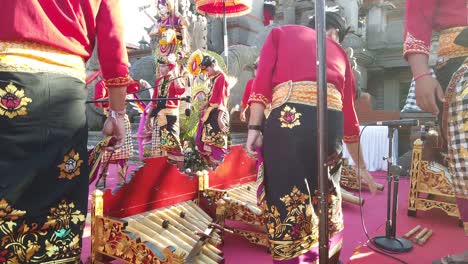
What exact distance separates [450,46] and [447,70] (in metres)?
0.11

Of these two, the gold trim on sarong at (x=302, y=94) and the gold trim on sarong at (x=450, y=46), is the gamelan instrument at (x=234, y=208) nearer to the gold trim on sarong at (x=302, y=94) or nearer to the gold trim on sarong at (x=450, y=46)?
the gold trim on sarong at (x=302, y=94)

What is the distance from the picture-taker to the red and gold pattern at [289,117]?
5.42 feet

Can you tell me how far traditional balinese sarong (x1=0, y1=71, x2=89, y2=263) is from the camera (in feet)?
3.78

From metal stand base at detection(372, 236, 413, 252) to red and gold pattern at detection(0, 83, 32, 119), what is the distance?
248cm

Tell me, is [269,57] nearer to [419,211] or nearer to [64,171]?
[64,171]

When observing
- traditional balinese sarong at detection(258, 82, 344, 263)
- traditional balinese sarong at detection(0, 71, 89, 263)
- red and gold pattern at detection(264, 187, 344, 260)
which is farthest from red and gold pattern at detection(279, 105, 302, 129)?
traditional balinese sarong at detection(0, 71, 89, 263)

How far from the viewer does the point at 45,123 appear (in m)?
1.23

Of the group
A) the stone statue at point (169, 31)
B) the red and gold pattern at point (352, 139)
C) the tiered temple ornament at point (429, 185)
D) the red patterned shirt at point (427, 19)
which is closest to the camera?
the red patterned shirt at point (427, 19)

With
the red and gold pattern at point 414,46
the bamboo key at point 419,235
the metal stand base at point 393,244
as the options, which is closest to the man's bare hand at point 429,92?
the red and gold pattern at point 414,46

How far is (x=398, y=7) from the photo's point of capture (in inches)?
481

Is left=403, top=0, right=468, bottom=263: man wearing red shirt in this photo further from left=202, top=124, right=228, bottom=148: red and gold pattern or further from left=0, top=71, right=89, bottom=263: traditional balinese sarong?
left=202, top=124, right=228, bottom=148: red and gold pattern

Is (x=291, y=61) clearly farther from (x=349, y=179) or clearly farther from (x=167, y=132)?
(x=349, y=179)

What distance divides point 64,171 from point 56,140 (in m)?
0.12

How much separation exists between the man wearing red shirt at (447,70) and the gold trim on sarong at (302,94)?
0.37 meters
